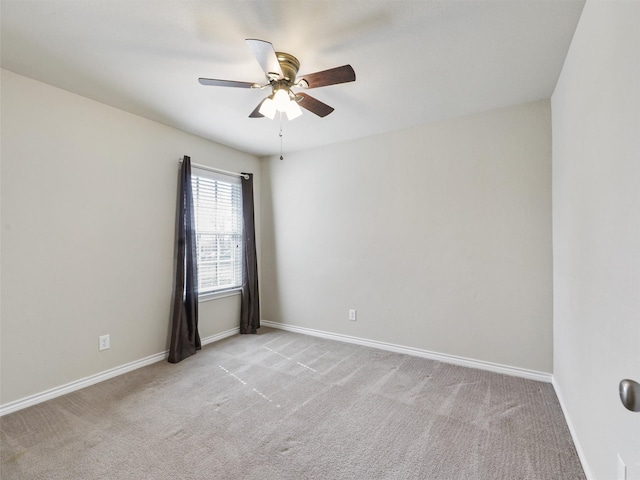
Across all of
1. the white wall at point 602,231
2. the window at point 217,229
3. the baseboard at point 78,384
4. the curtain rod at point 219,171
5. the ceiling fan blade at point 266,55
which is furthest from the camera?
the window at point 217,229

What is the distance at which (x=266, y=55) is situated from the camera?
5.29 feet

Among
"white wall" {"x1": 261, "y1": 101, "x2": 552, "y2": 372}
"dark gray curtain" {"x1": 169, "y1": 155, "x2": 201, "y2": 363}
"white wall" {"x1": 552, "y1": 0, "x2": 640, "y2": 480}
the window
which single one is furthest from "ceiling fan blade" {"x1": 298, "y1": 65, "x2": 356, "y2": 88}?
the window

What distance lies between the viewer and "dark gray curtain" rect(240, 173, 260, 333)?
4004mm

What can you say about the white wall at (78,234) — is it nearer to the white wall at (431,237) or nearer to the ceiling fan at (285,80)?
the ceiling fan at (285,80)

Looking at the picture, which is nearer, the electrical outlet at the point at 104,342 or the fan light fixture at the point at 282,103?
the fan light fixture at the point at 282,103


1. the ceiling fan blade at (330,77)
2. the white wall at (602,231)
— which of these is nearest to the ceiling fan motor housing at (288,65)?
the ceiling fan blade at (330,77)

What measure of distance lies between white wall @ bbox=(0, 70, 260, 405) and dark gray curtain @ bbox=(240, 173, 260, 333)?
3.21 feet

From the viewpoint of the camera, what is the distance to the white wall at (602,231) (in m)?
1.03

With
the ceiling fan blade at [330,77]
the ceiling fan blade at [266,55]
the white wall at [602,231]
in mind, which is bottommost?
the white wall at [602,231]

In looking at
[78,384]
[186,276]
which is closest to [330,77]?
[186,276]

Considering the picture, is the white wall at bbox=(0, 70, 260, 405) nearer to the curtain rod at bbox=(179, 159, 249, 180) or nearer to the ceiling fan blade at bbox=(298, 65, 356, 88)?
the curtain rod at bbox=(179, 159, 249, 180)

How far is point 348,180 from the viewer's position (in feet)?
11.9

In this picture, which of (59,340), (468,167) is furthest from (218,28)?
(59,340)

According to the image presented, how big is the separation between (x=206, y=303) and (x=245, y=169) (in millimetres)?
1841
